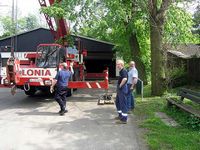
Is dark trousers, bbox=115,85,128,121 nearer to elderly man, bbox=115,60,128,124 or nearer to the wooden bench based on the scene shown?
elderly man, bbox=115,60,128,124

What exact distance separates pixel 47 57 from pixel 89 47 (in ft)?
61.0

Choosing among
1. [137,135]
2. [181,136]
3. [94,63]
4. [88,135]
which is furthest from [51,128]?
[94,63]

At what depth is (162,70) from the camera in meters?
17.2

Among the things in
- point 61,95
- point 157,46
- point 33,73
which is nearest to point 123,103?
point 61,95

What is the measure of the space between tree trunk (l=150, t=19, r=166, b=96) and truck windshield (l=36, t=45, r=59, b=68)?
444cm

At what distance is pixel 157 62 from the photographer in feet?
56.4

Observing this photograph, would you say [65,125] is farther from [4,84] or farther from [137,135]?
[4,84]

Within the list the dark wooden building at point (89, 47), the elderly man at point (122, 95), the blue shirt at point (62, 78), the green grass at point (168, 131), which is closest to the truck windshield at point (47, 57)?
the blue shirt at point (62, 78)

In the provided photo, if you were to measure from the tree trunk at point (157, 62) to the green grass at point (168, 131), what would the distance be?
3445 millimetres

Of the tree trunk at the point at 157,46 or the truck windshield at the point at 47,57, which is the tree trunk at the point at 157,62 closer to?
the tree trunk at the point at 157,46

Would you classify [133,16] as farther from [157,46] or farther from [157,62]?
[157,62]

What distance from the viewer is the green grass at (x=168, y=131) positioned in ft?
26.4

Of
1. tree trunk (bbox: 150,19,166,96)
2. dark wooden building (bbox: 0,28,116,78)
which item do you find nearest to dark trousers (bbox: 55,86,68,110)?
tree trunk (bbox: 150,19,166,96)

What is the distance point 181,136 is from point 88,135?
7.29 ft
